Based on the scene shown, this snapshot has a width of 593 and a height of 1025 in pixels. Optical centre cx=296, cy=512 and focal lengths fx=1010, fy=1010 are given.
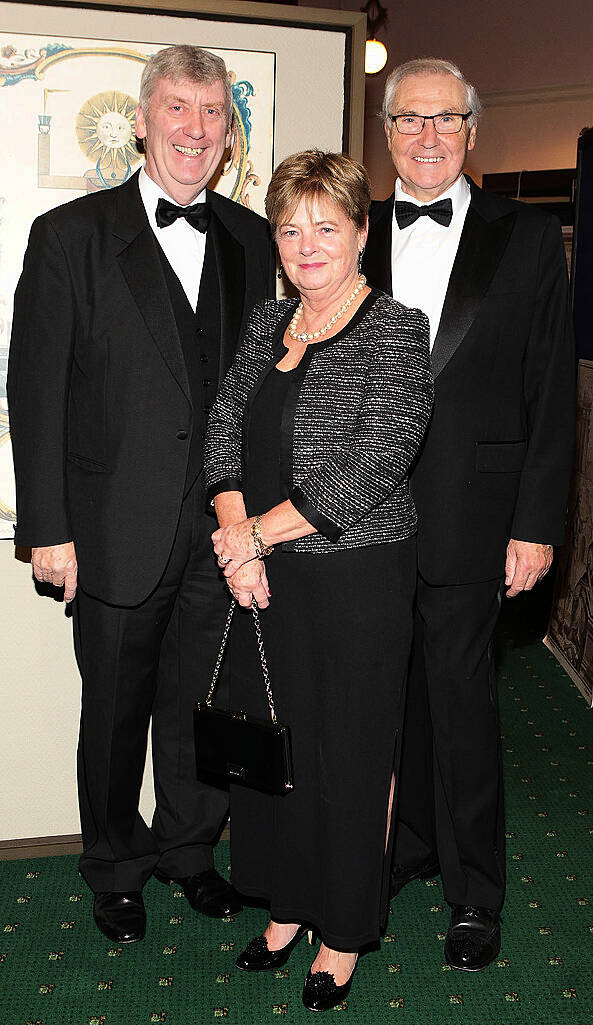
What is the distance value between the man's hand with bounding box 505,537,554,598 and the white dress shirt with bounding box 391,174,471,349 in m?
0.59

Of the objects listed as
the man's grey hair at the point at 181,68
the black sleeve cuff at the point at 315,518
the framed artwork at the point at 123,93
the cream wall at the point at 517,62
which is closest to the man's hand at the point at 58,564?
the framed artwork at the point at 123,93

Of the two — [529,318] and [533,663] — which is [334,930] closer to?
[529,318]

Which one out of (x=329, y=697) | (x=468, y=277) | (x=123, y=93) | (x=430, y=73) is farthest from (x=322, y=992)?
(x=123, y=93)

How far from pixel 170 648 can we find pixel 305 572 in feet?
2.13

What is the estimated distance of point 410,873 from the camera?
2.92 metres

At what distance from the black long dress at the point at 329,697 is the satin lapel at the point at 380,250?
406 millimetres

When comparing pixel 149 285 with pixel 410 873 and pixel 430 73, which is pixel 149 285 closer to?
pixel 430 73

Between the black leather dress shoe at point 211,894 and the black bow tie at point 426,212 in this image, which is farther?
the black leather dress shoe at point 211,894

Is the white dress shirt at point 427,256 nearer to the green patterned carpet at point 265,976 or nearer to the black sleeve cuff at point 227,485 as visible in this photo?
the black sleeve cuff at point 227,485

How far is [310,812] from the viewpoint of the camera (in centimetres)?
234

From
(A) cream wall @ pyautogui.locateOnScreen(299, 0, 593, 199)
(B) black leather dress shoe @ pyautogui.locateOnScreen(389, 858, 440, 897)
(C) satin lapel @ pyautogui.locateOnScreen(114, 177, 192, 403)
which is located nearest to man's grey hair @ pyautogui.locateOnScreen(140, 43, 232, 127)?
(C) satin lapel @ pyautogui.locateOnScreen(114, 177, 192, 403)

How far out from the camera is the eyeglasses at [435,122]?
2.35 meters

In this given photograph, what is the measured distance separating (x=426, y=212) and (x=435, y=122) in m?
0.20

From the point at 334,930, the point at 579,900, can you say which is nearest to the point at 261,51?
the point at 334,930
